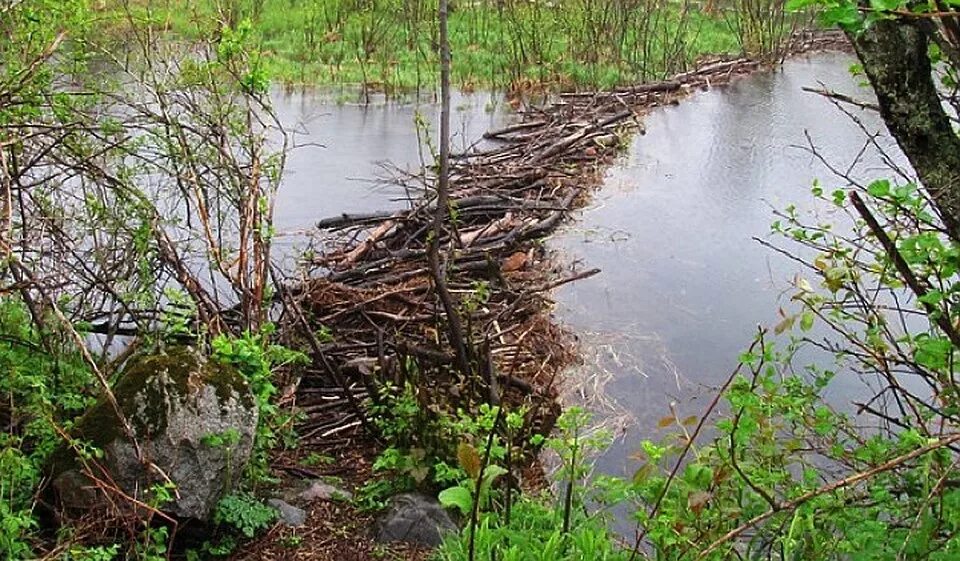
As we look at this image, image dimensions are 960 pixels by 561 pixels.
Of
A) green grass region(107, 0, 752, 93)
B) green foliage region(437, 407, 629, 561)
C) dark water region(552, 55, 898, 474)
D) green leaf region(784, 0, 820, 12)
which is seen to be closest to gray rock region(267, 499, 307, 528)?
green foliage region(437, 407, 629, 561)

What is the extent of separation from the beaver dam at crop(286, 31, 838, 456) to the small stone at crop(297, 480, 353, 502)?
A: 42 cm

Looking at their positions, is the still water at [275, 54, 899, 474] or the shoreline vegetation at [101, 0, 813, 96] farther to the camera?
the shoreline vegetation at [101, 0, 813, 96]

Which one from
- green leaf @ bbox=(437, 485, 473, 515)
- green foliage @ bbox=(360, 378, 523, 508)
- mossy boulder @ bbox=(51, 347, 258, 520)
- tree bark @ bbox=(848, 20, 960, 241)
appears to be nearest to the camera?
tree bark @ bbox=(848, 20, 960, 241)

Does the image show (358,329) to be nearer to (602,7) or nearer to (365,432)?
(365,432)

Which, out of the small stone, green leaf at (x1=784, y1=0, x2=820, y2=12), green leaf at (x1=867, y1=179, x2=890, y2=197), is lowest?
the small stone

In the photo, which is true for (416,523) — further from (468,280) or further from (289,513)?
(468,280)

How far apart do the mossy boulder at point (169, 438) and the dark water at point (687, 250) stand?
1.68 m

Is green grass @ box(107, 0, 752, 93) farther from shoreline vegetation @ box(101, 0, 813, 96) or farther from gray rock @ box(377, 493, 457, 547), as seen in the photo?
gray rock @ box(377, 493, 457, 547)

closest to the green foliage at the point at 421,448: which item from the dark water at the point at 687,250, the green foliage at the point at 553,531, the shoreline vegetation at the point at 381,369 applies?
the shoreline vegetation at the point at 381,369

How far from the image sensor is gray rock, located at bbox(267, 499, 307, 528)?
3.28m

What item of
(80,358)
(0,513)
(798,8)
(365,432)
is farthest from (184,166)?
(798,8)

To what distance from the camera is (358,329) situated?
192 inches

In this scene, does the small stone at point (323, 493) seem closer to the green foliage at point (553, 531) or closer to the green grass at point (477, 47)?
the green foliage at point (553, 531)

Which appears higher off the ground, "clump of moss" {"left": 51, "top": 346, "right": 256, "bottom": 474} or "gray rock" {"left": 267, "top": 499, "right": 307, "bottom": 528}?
"clump of moss" {"left": 51, "top": 346, "right": 256, "bottom": 474}
